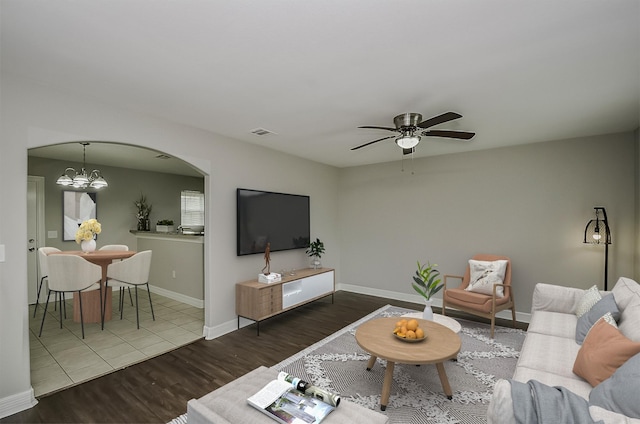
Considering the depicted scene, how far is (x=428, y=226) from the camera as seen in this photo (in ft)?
17.1

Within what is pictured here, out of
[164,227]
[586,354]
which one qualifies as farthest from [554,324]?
[164,227]

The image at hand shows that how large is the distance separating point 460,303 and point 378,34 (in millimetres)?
3407

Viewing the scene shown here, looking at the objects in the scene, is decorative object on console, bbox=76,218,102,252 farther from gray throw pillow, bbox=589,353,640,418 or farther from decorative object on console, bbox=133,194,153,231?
gray throw pillow, bbox=589,353,640,418

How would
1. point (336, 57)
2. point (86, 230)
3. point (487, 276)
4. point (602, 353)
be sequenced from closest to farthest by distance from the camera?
point (602, 353) < point (336, 57) < point (487, 276) < point (86, 230)

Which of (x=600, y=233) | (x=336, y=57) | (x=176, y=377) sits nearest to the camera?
(x=336, y=57)

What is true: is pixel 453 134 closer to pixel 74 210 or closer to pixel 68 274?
pixel 68 274

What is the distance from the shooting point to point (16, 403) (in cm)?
231

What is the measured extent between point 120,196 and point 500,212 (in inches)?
264

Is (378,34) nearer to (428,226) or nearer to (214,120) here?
(214,120)

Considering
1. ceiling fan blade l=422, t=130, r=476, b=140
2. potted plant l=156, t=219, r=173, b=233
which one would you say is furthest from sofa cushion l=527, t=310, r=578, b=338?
potted plant l=156, t=219, r=173, b=233

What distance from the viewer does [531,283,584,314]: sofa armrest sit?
3.18 meters

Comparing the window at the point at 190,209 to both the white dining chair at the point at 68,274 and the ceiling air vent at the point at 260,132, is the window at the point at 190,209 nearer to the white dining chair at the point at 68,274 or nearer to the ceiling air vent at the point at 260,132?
the white dining chair at the point at 68,274

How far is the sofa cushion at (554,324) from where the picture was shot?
268cm

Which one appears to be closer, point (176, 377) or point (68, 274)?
point (176, 377)
